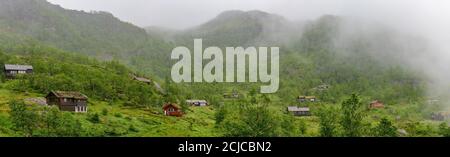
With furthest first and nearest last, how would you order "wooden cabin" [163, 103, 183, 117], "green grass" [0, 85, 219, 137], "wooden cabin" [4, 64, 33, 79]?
1. "wooden cabin" [4, 64, 33, 79]
2. "wooden cabin" [163, 103, 183, 117]
3. "green grass" [0, 85, 219, 137]

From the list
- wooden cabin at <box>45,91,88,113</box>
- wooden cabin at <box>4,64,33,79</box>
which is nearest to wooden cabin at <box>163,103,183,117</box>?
wooden cabin at <box>45,91,88,113</box>

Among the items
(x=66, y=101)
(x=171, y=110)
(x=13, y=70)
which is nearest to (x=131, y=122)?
(x=66, y=101)

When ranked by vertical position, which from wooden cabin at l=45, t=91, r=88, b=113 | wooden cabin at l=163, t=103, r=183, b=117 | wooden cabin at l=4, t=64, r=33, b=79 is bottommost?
wooden cabin at l=163, t=103, r=183, b=117

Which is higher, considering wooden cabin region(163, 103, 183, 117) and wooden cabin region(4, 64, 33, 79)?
wooden cabin region(4, 64, 33, 79)

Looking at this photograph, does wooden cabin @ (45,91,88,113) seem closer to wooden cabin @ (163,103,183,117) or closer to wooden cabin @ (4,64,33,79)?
wooden cabin @ (163,103,183,117)

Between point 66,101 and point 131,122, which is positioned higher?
point 66,101

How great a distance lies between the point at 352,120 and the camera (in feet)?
298

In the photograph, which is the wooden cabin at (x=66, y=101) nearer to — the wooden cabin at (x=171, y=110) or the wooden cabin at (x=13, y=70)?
the wooden cabin at (x=171, y=110)

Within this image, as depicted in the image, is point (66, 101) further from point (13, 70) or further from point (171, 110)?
point (13, 70)

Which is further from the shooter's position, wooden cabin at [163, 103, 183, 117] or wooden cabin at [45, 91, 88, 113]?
wooden cabin at [163, 103, 183, 117]

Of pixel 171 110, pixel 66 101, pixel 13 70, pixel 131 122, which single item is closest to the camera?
pixel 131 122
